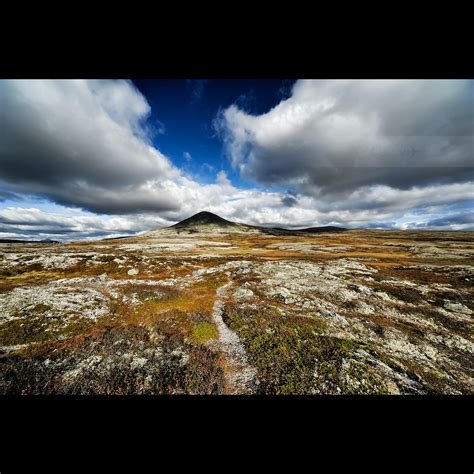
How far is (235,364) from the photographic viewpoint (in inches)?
554

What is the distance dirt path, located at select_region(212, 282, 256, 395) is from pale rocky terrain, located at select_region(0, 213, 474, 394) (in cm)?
8

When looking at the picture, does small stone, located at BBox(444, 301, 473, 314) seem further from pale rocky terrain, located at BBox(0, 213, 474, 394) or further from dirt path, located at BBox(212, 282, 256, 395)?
dirt path, located at BBox(212, 282, 256, 395)

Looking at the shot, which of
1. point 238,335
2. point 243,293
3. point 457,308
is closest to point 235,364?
point 238,335

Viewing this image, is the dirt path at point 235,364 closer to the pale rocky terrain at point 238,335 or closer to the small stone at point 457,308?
the pale rocky terrain at point 238,335

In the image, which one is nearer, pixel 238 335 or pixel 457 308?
pixel 238 335

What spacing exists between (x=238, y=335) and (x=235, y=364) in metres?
3.73

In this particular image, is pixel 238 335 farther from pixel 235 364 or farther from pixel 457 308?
pixel 457 308

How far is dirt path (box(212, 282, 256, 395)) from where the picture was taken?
12.1 metres

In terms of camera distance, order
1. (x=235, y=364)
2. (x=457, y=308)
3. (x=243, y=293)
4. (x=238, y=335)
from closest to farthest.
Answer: (x=235, y=364), (x=238, y=335), (x=457, y=308), (x=243, y=293)

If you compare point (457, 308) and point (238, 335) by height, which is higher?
point (457, 308)

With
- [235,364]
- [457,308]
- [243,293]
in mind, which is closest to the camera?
[235,364]
